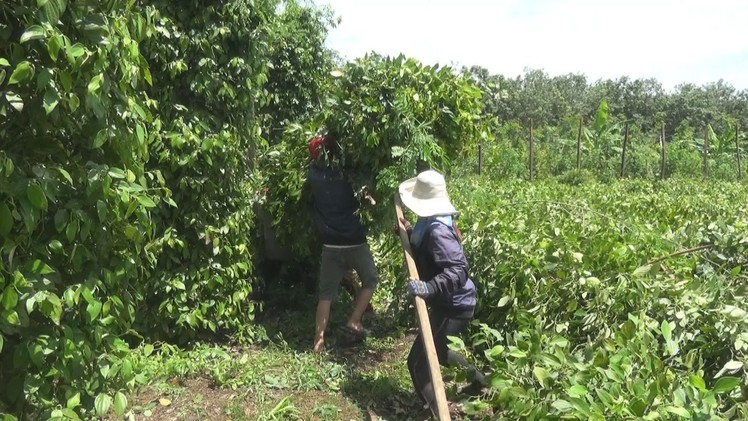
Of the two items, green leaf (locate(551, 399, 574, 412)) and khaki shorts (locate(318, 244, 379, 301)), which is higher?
khaki shorts (locate(318, 244, 379, 301))

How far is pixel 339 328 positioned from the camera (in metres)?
4.96

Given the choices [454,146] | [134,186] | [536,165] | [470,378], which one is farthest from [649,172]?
[134,186]

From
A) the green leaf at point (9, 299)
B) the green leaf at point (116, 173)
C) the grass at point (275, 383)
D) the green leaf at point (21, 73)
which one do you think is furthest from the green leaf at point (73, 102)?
A: the grass at point (275, 383)

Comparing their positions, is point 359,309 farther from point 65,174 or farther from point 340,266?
point 65,174

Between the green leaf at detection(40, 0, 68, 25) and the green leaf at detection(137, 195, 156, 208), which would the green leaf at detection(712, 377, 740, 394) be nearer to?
the green leaf at detection(137, 195, 156, 208)

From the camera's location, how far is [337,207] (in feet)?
15.1

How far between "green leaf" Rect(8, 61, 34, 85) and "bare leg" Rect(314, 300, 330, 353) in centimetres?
317

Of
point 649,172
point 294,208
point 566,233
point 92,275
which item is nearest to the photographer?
point 92,275

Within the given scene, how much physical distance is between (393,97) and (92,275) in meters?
2.76

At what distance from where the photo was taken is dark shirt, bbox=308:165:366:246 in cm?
461

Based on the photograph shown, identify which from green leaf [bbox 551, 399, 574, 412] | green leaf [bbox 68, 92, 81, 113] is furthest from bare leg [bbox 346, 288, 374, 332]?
green leaf [bbox 68, 92, 81, 113]

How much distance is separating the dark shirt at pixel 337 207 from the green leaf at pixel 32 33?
3.06 metres

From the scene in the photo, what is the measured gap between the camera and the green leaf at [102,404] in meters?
1.98

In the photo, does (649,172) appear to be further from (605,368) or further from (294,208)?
(605,368)
